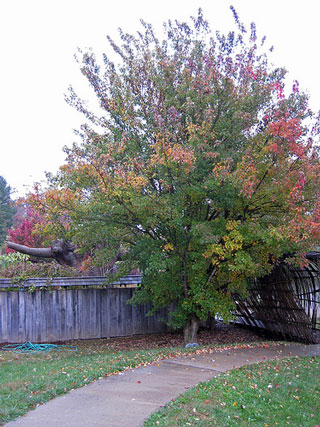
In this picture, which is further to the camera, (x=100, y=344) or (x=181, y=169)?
(x=100, y=344)

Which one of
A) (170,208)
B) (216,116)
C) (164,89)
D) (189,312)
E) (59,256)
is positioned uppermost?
(164,89)

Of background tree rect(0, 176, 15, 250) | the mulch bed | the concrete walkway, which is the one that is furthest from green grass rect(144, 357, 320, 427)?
background tree rect(0, 176, 15, 250)

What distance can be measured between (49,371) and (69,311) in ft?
17.0

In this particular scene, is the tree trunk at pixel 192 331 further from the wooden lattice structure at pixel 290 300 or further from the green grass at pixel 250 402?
the green grass at pixel 250 402

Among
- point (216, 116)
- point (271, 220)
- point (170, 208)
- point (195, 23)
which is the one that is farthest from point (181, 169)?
point (195, 23)

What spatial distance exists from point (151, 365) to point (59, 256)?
8522 mm

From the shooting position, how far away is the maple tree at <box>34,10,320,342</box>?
894cm

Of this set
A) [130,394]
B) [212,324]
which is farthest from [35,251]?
[130,394]

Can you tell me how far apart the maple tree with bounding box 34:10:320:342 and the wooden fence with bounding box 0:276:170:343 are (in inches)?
76.7

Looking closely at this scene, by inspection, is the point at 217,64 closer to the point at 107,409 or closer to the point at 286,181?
the point at 286,181

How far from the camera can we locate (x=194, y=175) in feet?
30.7

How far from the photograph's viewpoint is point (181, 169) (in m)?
9.05

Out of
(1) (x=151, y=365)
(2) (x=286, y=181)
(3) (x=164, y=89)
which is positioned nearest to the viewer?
(1) (x=151, y=365)

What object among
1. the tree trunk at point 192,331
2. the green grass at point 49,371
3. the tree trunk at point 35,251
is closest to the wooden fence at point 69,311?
the tree trunk at point 192,331
